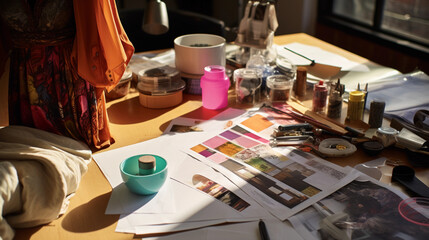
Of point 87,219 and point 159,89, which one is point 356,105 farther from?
point 87,219

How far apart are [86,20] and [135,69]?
Result: 1.79 feet

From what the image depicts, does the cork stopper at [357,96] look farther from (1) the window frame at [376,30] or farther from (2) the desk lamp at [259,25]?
(1) the window frame at [376,30]

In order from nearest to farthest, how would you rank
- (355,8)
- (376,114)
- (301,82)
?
(376,114), (301,82), (355,8)

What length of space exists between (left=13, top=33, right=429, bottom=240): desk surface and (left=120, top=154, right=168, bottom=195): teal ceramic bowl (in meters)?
0.07

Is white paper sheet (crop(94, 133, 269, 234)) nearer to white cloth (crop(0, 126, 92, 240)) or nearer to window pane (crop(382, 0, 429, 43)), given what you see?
white cloth (crop(0, 126, 92, 240))

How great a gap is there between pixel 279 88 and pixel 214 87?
Result: 221mm

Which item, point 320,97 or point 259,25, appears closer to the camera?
point 320,97

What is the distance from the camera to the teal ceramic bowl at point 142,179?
0.99m

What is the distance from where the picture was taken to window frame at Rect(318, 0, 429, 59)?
2428 mm

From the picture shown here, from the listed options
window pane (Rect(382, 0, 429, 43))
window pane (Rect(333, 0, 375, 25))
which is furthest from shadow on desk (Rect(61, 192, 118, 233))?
window pane (Rect(382, 0, 429, 43))

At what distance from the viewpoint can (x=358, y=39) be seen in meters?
2.79

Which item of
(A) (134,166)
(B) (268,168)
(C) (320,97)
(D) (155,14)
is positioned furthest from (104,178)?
(C) (320,97)

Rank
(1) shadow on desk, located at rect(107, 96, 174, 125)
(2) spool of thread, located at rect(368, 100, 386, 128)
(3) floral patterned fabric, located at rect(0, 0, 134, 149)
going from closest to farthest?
(3) floral patterned fabric, located at rect(0, 0, 134, 149)
(2) spool of thread, located at rect(368, 100, 386, 128)
(1) shadow on desk, located at rect(107, 96, 174, 125)

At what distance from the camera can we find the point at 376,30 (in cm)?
270
